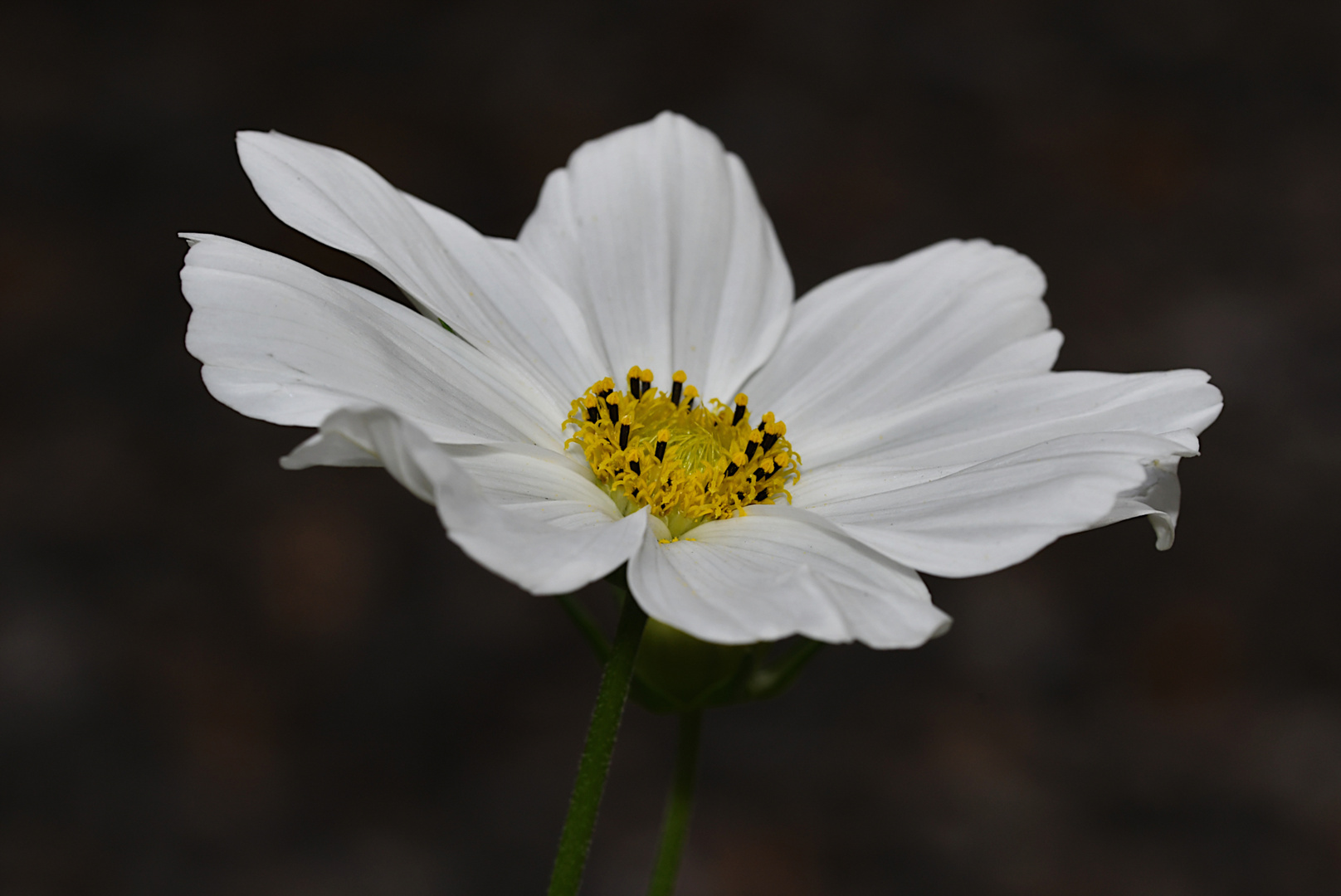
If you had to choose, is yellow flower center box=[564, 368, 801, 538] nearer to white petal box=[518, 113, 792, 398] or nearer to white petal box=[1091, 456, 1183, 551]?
white petal box=[518, 113, 792, 398]

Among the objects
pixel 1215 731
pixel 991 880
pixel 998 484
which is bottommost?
pixel 991 880

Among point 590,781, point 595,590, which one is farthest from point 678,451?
point 595,590

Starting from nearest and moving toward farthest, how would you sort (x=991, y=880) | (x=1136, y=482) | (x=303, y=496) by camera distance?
(x=1136, y=482)
(x=991, y=880)
(x=303, y=496)

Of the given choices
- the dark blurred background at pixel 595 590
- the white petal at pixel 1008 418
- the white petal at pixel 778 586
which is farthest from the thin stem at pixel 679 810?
the dark blurred background at pixel 595 590

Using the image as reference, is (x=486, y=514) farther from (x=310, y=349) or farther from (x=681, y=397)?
(x=681, y=397)

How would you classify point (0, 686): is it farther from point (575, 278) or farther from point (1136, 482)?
point (1136, 482)

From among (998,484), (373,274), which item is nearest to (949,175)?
(373,274)

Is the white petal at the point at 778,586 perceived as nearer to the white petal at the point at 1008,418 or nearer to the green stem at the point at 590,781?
the green stem at the point at 590,781
